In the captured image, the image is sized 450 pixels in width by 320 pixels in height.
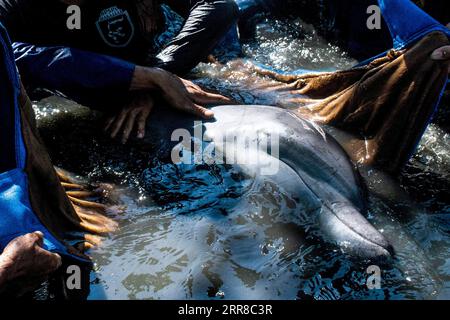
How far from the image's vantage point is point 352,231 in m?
2.10

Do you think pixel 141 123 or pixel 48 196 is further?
pixel 141 123

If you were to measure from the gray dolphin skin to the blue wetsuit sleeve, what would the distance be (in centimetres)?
27

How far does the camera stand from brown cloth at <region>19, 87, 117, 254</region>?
77.7 inches

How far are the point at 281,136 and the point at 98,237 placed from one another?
0.93m

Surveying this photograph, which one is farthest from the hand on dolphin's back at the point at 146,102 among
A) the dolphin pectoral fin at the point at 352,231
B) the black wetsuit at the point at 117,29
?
the dolphin pectoral fin at the point at 352,231

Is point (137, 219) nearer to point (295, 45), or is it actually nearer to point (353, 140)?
point (353, 140)

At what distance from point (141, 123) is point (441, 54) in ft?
4.75

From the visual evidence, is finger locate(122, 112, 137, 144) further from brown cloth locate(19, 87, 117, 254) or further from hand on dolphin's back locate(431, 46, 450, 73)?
hand on dolphin's back locate(431, 46, 450, 73)

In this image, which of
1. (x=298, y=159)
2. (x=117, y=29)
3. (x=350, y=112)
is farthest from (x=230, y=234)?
(x=117, y=29)

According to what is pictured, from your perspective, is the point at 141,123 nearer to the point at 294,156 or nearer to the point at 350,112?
the point at 294,156
